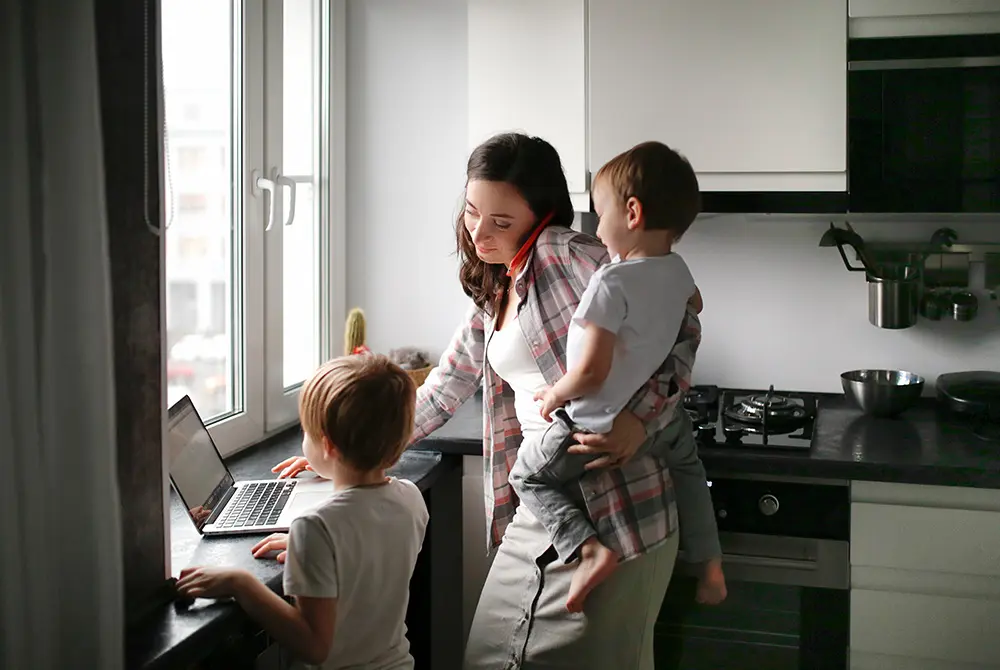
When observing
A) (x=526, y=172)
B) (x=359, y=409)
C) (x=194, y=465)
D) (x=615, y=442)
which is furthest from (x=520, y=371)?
(x=194, y=465)

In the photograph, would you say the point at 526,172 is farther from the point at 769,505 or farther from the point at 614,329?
the point at 769,505

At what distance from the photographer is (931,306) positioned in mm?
2504

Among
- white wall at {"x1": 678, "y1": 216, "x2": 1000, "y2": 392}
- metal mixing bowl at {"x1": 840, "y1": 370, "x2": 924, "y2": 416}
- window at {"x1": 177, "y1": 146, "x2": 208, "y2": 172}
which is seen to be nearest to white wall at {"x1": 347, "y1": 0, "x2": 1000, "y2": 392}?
white wall at {"x1": 678, "y1": 216, "x2": 1000, "y2": 392}

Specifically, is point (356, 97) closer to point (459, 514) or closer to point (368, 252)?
point (368, 252)

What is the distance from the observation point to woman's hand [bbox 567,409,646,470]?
1.67 m

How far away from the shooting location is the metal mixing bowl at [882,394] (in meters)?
2.32

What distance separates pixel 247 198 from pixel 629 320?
3.50ft

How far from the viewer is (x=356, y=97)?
286cm

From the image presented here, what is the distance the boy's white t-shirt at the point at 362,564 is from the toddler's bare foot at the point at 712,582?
0.63 metres

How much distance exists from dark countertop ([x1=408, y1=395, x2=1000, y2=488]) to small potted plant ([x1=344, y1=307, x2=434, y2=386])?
266 mm

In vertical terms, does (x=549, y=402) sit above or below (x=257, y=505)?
above

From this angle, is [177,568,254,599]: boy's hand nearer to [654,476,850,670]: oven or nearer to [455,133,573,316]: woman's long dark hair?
[455,133,573,316]: woman's long dark hair

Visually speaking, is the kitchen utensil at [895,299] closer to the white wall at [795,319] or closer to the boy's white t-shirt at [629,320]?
the white wall at [795,319]

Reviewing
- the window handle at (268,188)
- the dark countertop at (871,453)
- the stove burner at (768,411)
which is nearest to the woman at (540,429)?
the dark countertop at (871,453)
